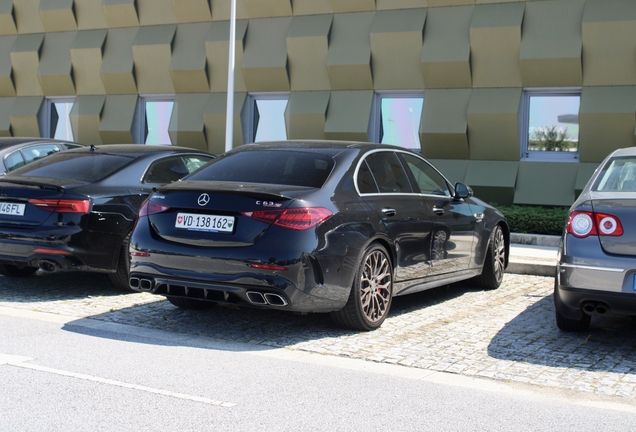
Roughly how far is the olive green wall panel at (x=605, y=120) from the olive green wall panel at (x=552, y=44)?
50 cm

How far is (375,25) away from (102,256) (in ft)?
35.0

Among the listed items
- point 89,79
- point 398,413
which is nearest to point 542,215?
point 398,413

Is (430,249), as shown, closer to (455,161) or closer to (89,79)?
(455,161)

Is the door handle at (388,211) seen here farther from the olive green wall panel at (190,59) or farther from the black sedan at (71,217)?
the olive green wall panel at (190,59)

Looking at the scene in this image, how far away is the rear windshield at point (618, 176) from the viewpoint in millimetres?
6590

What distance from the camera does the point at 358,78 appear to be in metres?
17.5

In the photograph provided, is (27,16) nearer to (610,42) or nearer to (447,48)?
(447,48)

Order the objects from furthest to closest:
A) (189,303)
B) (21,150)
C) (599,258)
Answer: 1. (21,150)
2. (189,303)
3. (599,258)

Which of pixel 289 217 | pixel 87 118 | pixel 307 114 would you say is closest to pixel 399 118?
pixel 307 114

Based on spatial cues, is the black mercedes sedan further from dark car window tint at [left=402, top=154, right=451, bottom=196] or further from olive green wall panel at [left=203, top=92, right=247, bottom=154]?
olive green wall panel at [left=203, top=92, right=247, bottom=154]

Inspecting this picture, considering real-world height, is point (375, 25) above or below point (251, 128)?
above

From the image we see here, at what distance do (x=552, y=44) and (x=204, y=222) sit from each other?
11.1 meters

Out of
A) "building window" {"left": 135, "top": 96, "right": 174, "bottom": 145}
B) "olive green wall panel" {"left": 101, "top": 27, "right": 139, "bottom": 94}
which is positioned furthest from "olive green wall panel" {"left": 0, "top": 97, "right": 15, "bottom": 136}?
"building window" {"left": 135, "top": 96, "right": 174, "bottom": 145}

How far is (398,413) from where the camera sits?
4.58 metres
